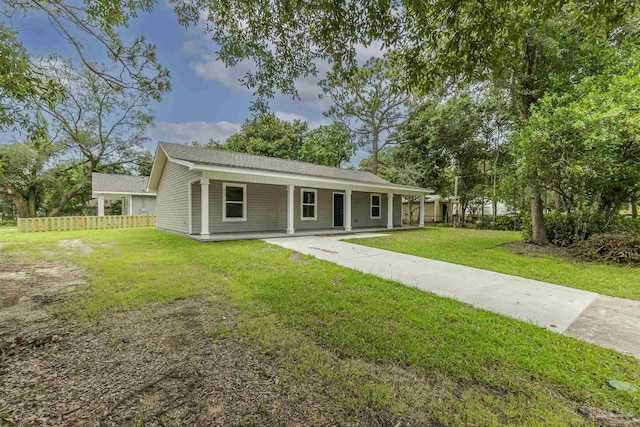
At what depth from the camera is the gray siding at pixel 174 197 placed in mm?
10922

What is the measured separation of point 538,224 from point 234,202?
11.1 m

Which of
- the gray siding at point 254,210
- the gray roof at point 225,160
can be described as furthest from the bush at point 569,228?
the gray siding at point 254,210

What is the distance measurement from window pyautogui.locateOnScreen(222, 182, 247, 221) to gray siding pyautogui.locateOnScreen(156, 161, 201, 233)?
1.27m

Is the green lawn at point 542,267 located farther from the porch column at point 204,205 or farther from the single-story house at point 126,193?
the single-story house at point 126,193

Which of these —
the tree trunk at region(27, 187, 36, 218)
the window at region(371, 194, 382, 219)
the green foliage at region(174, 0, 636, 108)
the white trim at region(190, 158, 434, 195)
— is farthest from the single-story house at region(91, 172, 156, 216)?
the green foliage at region(174, 0, 636, 108)

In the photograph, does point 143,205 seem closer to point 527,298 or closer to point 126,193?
point 126,193

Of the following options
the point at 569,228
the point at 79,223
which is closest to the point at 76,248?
the point at 79,223

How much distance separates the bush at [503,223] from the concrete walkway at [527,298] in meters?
12.9

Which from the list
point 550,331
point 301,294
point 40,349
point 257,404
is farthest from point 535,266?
point 40,349

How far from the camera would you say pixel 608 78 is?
7.36 meters

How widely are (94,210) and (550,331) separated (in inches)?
1317

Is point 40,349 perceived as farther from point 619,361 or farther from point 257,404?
point 619,361

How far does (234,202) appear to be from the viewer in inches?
425

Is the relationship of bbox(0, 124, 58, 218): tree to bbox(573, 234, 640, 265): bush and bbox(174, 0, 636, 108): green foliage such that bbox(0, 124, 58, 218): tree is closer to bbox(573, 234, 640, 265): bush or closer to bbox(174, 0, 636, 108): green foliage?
bbox(174, 0, 636, 108): green foliage
